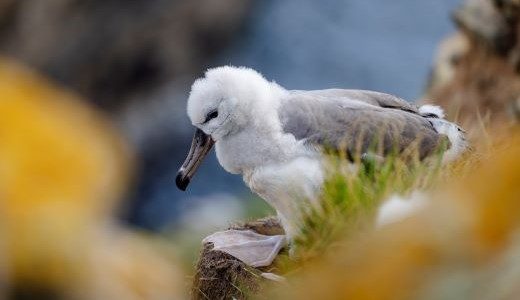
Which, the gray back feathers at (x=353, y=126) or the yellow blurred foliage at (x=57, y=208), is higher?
the gray back feathers at (x=353, y=126)

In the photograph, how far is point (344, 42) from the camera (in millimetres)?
25250

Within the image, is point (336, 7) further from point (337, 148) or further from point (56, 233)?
point (56, 233)

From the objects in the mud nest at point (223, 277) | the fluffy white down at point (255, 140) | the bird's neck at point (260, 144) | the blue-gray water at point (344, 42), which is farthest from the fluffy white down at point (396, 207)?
the blue-gray water at point (344, 42)

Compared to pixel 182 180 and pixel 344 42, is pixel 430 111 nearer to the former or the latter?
pixel 182 180

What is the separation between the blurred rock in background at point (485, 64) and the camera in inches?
358

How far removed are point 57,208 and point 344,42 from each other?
23.0 m

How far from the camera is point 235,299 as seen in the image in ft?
16.2

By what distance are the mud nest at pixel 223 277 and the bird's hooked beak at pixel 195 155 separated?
0.41 m

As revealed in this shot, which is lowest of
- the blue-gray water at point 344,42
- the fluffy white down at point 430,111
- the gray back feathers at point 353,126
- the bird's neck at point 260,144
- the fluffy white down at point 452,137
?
the bird's neck at point 260,144

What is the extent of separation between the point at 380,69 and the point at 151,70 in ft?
19.1

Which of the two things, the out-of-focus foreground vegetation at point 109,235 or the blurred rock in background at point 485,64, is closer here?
the out-of-focus foreground vegetation at point 109,235

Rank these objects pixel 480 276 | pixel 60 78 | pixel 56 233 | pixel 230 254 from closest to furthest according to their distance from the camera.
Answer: pixel 56 233 → pixel 480 276 → pixel 230 254 → pixel 60 78

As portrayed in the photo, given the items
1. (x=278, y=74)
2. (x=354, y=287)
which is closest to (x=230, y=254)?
(x=354, y=287)

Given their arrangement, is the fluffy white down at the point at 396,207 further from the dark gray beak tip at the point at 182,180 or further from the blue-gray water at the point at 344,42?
the blue-gray water at the point at 344,42
